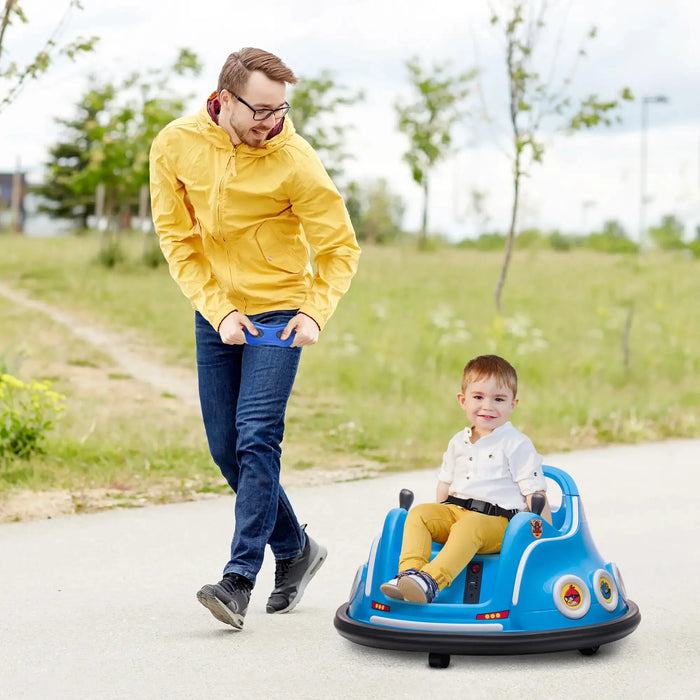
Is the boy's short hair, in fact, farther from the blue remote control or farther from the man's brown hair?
the man's brown hair

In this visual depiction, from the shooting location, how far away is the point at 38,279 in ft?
69.9

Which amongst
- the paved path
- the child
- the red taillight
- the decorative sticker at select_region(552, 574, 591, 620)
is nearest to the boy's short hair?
the child

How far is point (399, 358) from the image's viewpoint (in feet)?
47.3

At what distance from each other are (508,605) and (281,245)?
5.12ft

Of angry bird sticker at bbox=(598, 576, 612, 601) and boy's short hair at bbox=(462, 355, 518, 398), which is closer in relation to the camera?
angry bird sticker at bbox=(598, 576, 612, 601)

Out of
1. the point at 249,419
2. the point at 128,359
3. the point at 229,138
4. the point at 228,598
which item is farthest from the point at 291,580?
the point at 128,359

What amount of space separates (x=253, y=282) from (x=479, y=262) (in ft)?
79.4

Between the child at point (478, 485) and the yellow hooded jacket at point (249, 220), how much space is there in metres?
0.66

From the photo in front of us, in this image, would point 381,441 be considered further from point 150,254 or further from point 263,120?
point 150,254

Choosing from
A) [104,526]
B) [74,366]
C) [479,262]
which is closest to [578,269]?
[479,262]

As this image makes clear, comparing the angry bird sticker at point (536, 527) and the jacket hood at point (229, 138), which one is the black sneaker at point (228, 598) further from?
the jacket hood at point (229, 138)

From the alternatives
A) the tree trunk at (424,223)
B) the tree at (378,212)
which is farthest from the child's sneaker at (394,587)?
the tree at (378,212)

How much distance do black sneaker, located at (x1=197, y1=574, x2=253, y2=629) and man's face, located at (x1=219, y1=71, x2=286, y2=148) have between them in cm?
157

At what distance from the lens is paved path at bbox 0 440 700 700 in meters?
3.76
